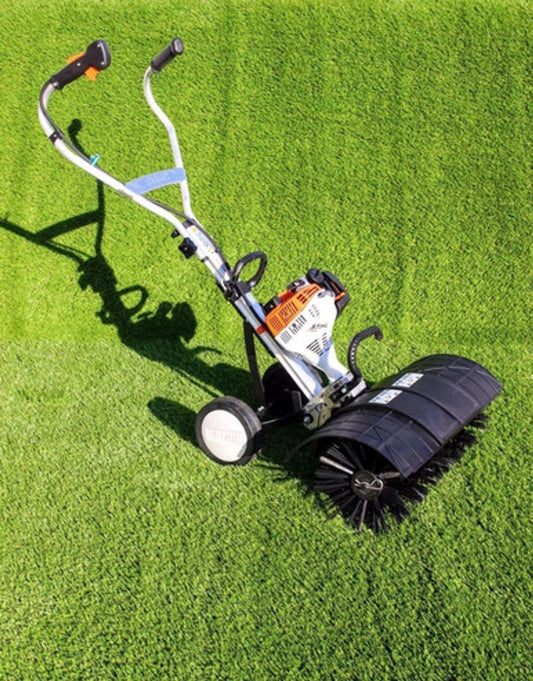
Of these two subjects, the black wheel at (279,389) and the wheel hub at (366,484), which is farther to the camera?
the black wheel at (279,389)

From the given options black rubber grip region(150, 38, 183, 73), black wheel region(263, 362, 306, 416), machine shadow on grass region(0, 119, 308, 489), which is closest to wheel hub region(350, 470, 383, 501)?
black wheel region(263, 362, 306, 416)

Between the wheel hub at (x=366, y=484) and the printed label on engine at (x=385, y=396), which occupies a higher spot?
the printed label on engine at (x=385, y=396)

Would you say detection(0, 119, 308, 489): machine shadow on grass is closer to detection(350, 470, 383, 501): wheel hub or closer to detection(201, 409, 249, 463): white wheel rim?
detection(201, 409, 249, 463): white wheel rim

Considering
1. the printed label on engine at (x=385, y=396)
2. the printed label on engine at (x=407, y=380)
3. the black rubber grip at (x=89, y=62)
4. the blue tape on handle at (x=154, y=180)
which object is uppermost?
the black rubber grip at (x=89, y=62)

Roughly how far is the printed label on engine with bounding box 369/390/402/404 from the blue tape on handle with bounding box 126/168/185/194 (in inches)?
54.7

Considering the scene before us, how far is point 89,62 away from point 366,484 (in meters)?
2.23

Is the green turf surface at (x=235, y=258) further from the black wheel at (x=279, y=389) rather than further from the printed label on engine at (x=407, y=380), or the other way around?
the printed label on engine at (x=407, y=380)

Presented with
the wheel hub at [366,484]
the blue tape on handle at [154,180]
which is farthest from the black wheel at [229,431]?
the blue tape on handle at [154,180]

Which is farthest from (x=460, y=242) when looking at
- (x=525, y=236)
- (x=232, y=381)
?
(x=232, y=381)

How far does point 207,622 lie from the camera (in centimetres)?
278

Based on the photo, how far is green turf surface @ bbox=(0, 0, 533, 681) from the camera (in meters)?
3.05

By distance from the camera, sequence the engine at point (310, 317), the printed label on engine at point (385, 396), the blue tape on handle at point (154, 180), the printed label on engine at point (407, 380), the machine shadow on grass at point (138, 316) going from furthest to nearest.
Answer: the machine shadow on grass at point (138, 316), the blue tape on handle at point (154, 180), the engine at point (310, 317), the printed label on engine at point (407, 380), the printed label on engine at point (385, 396)

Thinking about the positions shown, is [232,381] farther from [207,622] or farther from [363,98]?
[363,98]

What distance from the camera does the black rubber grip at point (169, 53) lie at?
119 inches
